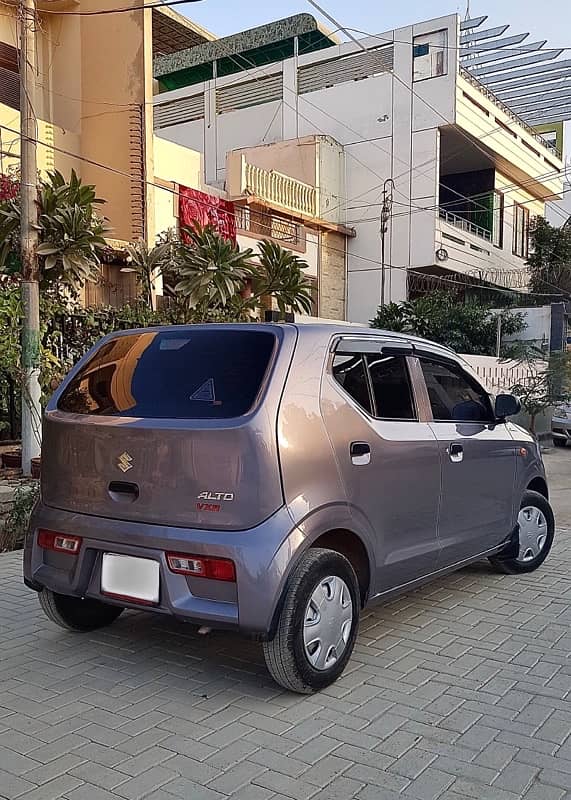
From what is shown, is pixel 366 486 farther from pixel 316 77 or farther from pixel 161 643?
pixel 316 77

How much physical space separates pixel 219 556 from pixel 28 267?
18.1ft

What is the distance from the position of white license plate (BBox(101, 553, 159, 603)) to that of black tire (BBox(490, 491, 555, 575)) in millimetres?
3066

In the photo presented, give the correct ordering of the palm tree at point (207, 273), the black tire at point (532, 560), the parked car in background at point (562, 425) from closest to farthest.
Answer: the black tire at point (532, 560) < the palm tree at point (207, 273) < the parked car in background at point (562, 425)

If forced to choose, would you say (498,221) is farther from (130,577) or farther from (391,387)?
(130,577)

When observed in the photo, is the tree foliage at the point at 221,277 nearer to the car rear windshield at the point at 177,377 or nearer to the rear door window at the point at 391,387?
the rear door window at the point at 391,387

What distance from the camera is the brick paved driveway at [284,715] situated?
269 cm

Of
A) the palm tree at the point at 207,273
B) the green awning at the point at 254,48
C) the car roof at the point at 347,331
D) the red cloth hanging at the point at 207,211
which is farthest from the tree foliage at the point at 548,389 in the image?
the green awning at the point at 254,48

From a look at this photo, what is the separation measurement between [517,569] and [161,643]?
285 centimetres

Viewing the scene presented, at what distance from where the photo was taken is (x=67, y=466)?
3.56 meters

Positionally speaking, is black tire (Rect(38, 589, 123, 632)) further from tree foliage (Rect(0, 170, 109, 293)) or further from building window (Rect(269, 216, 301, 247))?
building window (Rect(269, 216, 301, 247))

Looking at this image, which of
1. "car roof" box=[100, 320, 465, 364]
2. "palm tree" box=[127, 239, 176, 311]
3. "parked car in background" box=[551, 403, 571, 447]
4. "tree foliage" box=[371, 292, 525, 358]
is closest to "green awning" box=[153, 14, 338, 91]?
"tree foliage" box=[371, 292, 525, 358]

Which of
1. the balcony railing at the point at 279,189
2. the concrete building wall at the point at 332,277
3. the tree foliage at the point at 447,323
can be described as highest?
the balcony railing at the point at 279,189

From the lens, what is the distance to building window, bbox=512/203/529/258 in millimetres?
30000

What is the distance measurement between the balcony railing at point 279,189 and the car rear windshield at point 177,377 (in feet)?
52.4
